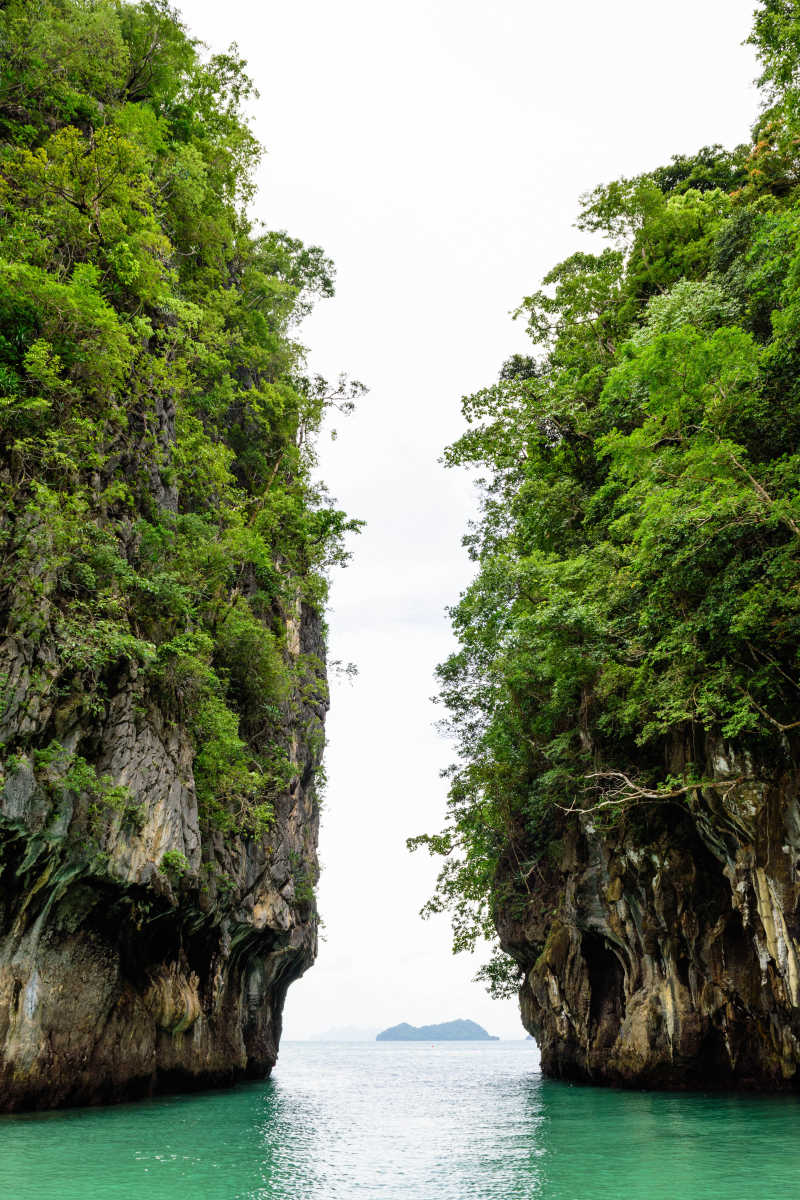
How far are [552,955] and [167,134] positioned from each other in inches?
1038

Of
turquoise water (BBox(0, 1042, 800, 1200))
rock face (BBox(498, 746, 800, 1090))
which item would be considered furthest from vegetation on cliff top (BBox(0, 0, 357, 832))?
rock face (BBox(498, 746, 800, 1090))

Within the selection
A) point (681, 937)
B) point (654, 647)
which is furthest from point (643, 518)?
point (681, 937)

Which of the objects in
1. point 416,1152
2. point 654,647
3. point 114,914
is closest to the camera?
point 416,1152

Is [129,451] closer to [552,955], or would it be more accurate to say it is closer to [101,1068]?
[101,1068]

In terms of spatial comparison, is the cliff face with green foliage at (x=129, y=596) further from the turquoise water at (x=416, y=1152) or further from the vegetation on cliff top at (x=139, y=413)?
the turquoise water at (x=416, y=1152)

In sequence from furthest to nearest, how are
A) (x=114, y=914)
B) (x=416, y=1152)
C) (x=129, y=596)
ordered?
1. (x=129, y=596)
2. (x=114, y=914)
3. (x=416, y=1152)

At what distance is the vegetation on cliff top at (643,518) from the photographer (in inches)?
510

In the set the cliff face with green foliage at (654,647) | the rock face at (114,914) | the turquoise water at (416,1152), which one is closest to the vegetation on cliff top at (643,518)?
the cliff face with green foliage at (654,647)

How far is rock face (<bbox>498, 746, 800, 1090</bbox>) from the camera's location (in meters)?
13.2

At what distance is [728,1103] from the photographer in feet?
45.0

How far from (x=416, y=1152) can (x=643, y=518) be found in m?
11.4

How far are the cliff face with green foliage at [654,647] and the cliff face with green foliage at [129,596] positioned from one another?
6868mm

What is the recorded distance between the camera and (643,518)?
586 inches

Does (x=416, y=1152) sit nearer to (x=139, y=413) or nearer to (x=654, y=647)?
(x=654, y=647)
